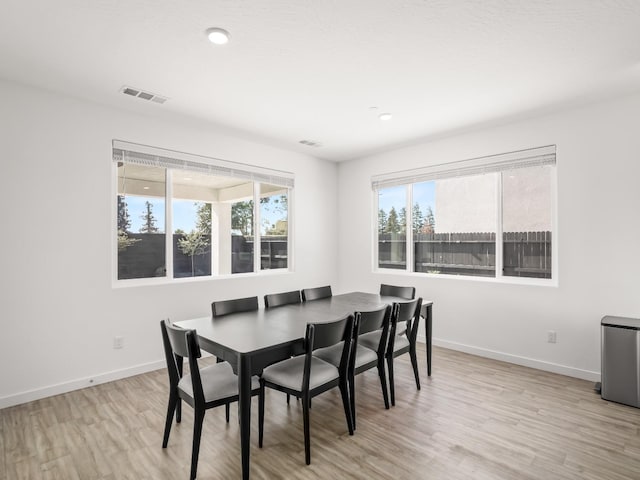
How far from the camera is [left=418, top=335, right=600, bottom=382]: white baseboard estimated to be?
350 cm

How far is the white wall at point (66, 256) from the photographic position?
300 centimetres

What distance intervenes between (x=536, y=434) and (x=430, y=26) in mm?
2875

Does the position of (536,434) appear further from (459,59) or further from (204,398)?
(459,59)

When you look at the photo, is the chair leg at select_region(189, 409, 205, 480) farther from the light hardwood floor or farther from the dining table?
the dining table

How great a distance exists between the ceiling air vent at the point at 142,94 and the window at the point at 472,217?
3166mm

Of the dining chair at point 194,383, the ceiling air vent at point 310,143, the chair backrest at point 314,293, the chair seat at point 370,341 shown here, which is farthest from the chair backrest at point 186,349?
the ceiling air vent at point 310,143

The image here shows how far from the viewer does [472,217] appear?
452 centimetres

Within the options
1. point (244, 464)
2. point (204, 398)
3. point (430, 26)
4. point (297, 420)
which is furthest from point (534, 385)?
point (430, 26)

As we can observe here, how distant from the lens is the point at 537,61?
266 cm

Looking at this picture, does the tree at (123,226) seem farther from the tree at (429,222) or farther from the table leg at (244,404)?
the tree at (429,222)

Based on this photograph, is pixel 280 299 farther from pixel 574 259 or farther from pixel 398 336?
pixel 574 259

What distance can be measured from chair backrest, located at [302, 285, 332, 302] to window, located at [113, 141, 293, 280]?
54.2 inches

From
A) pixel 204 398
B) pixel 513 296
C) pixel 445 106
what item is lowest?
pixel 204 398

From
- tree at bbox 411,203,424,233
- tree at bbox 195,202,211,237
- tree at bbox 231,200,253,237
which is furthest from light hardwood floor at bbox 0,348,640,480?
tree at bbox 411,203,424,233
